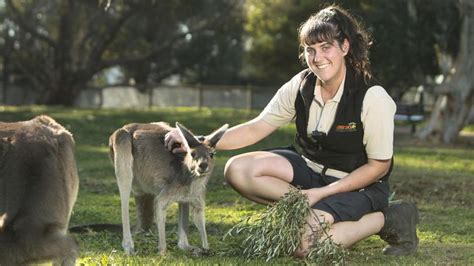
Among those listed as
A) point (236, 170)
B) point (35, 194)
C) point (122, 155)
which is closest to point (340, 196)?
point (236, 170)

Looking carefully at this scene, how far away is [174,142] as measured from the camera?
502cm

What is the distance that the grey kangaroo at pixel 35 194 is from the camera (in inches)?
126

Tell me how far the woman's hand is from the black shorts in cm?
72

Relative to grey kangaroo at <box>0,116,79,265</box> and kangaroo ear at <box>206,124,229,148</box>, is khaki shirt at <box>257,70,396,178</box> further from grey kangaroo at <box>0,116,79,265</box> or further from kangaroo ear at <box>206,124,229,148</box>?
grey kangaroo at <box>0,116,79,265</box>

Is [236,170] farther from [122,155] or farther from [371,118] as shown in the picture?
[371,118]

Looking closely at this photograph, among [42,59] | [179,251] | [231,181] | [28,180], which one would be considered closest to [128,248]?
[179,251]

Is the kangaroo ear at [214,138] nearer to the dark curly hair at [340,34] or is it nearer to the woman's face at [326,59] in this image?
the woman's face at [326,59]

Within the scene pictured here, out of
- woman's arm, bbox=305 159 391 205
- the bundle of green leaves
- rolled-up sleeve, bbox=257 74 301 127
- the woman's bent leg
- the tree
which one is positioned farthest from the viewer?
the tree

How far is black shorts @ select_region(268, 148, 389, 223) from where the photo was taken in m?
4.80

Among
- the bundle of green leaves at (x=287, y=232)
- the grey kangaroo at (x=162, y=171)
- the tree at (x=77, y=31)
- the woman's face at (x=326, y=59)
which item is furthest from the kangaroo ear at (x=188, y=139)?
the tree at (x=77, y=31)

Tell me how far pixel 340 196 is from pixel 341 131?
16.1 inches

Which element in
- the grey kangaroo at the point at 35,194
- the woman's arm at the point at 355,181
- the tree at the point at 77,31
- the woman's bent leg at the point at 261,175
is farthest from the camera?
the tree at the point at 77,31

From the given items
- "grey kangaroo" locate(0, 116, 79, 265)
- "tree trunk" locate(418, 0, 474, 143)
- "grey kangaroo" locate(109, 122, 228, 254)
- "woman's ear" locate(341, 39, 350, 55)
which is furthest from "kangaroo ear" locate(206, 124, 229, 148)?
"tree trunk" locate(418, 0, 474, 143)

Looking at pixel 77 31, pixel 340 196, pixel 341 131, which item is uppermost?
pixel 77 31
